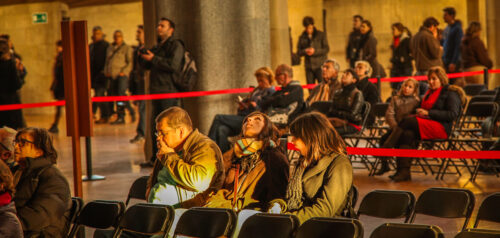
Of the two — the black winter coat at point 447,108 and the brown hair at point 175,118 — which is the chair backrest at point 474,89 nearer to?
the black winter coat at point 447,108

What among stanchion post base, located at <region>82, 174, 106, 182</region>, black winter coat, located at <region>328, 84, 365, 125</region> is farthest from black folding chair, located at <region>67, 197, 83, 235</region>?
black winter coat, located at <region>328, 84, 365, 125</region>

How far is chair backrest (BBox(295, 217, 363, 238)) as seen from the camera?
4.62m

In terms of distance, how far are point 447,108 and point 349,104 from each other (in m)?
1.21

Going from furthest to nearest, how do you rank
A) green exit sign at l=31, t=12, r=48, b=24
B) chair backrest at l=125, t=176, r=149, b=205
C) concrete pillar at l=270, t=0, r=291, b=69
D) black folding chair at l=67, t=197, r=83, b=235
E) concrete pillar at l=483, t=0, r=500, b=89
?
1. green exit sign at l=31, t=12, r=48, b=24
2. concrete pillar at l=483, t=0, r=500, b=89
3. concrete pillar at l=270, t=0, r=291, b=69
4. chair backrest at l=125, t=176, r=149, b=205
5. black folding chair at l=67, t=197, r=83, b=235

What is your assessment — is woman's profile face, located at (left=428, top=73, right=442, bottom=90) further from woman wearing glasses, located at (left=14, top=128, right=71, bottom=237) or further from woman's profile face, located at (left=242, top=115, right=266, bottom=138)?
woman wearing glasses, located at (left=14, top=128, right=71, bottom=237)

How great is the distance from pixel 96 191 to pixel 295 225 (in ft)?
15.4

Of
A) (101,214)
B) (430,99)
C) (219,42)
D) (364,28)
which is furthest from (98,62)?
(101,214)

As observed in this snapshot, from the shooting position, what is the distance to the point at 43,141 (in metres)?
5.97

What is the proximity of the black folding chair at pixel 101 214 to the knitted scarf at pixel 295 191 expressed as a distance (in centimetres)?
107

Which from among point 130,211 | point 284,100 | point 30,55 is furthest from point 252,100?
point 30,55

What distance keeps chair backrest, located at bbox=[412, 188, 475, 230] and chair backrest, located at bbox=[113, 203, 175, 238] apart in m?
1.55

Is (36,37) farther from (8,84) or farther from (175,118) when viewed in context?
(175,118)

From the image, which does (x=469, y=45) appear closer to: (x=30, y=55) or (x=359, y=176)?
(x=359, y=176)

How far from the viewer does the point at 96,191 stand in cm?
917
